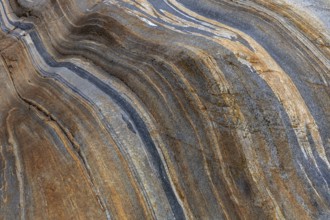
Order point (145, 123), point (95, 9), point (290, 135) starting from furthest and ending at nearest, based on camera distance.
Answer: point (95, 9)
point (145, 123)
point (290, 135)

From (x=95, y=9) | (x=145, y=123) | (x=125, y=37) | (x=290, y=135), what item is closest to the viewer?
(x=290, y=135)

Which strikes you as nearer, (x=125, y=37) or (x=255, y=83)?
(x=255, y=83)

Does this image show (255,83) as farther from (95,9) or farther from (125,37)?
(95,9)

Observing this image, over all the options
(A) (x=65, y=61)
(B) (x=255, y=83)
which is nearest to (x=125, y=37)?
(A) (x=65, y=61)

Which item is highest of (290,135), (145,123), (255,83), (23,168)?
(255,83)

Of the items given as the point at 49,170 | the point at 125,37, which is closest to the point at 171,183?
the point at 49,170

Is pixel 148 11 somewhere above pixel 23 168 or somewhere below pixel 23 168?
above
